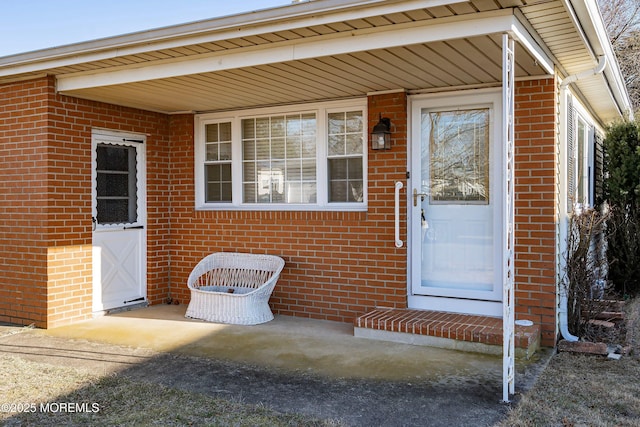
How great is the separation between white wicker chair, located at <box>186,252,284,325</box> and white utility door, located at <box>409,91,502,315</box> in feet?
5.54

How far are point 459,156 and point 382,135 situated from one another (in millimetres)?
857

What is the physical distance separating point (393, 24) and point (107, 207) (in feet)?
14.7

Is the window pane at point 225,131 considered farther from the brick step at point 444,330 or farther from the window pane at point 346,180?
the brick step at point 444,330

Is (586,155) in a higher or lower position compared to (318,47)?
lower

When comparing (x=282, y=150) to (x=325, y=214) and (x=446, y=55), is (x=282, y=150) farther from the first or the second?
(x=446, y=55)

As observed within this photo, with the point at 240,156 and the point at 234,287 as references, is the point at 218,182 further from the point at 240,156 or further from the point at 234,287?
the point at 234,287

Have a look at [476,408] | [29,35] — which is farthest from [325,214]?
[29,35]

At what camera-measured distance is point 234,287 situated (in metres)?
7.27

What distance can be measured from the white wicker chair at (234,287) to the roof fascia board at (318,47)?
2453mm

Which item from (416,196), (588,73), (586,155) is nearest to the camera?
(588,73)

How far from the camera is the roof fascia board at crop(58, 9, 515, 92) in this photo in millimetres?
4262

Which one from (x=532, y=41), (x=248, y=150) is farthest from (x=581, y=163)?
(x=248, y=150)

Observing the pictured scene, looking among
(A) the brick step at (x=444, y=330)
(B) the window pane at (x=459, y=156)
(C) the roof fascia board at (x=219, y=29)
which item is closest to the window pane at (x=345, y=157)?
(B) the window pane at (x=459, y=156)

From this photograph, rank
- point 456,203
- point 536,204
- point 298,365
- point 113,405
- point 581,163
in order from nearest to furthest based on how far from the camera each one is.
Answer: point 113,405 → point 298,365 → point 536,204 → point 456,203 → point 581,163
